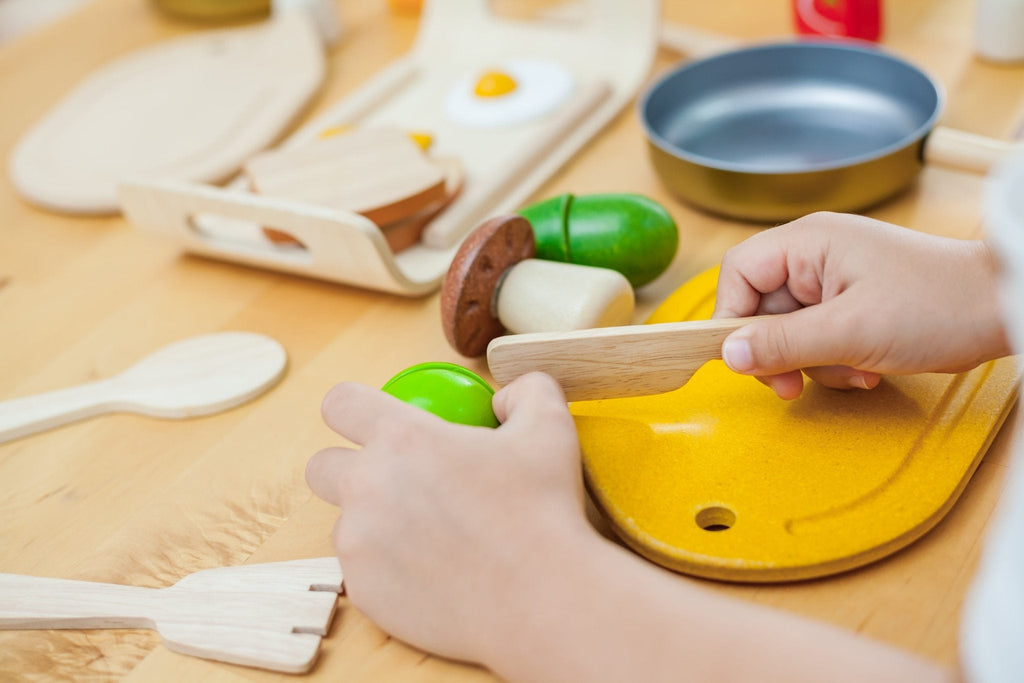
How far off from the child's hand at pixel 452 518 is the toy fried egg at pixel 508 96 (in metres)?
0.50

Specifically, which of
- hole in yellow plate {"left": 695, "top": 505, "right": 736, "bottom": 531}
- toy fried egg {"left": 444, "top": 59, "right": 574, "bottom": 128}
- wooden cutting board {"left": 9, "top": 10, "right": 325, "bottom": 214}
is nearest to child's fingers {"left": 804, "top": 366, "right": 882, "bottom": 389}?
hole in yellow plate {"left": 695, "top": 505, "right": 736, "bottom": 531}

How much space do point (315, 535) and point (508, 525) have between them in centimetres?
16

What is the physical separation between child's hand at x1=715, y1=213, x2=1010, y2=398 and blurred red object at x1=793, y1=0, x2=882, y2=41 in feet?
1.74

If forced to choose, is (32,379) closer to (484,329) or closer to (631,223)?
(484,329)

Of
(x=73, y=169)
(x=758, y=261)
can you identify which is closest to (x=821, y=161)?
(x=758, y=261)

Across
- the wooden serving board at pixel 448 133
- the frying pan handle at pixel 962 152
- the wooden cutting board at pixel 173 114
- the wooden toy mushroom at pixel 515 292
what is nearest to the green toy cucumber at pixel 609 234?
the wooden toy mushroom at pixel 515 292

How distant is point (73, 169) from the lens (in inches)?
39.6

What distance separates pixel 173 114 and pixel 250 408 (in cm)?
50

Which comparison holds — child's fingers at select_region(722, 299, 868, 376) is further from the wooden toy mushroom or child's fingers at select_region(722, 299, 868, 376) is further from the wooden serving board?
the wooden serving board

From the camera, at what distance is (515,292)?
0.65 m

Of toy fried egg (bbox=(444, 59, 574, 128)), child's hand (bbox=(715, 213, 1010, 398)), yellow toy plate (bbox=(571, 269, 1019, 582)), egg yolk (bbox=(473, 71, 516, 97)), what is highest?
child's hand (bbox=(715, 213, 1010, 398))

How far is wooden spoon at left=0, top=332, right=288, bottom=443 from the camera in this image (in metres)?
0.69

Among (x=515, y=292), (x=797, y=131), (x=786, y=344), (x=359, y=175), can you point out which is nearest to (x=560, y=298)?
(x=515, y=292)

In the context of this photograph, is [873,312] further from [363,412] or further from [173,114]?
[173,114]
